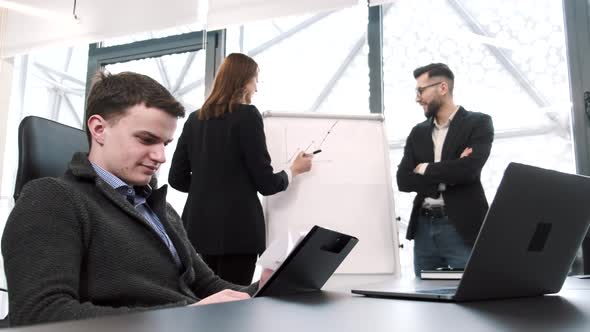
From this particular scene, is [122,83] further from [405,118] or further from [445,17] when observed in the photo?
[445,17]

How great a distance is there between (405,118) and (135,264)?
2.39m

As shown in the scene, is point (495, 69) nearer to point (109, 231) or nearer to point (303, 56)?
point (303, 56)

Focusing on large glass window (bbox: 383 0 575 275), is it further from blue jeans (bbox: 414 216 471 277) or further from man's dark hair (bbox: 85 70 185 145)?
man's dark hair (bbox: 85 70 185 145)

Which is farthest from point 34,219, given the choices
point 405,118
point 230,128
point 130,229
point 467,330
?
point 405,118

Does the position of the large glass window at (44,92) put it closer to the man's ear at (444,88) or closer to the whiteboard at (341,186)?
the whiteboard at (341,186)

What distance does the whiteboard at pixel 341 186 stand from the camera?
253cm

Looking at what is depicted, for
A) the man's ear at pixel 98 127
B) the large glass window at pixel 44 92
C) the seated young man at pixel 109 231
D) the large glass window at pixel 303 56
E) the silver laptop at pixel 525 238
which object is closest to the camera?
the silver laptop at pixel 525 238

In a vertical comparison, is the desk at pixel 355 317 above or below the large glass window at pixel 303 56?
below

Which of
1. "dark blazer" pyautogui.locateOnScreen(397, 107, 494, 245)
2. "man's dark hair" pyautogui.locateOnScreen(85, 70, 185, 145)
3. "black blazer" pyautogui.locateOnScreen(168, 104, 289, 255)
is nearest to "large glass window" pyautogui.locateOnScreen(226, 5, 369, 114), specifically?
"dark blazer" pyautogui.locateOnScreen(397, 107, 494, 245)

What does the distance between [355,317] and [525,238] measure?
1.08 feet

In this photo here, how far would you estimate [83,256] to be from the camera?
92 cm

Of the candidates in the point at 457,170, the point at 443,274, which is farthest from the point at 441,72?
the point at 443,274

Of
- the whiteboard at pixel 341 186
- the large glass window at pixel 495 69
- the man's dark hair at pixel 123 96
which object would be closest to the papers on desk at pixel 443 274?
the man's dark hair at pixel 123 96

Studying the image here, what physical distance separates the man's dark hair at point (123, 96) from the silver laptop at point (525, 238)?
555 mm
